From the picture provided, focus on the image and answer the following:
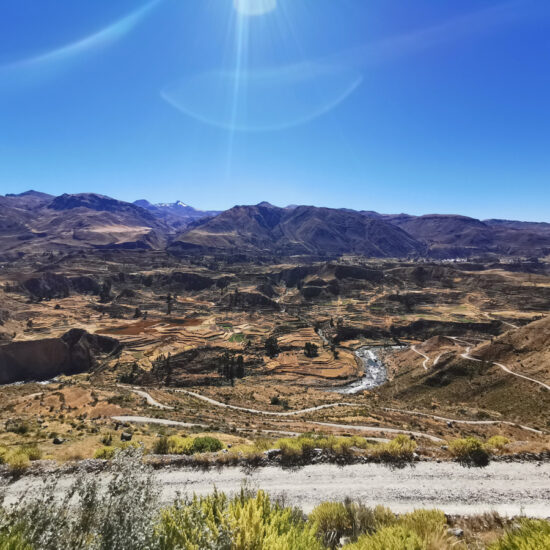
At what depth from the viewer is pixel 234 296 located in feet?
423

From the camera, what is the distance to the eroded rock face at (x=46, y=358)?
2343 inches

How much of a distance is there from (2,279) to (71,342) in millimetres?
102125

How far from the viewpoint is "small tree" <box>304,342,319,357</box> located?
72125mm

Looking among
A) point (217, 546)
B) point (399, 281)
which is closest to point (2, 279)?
point (217, 546)

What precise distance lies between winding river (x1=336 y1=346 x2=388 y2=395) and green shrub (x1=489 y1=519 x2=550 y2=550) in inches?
1922

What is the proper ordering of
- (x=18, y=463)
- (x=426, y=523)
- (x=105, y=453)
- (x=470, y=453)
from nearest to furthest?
(x=426, y=523) < (x=18, y=463) < (x=470, y=453) < (x=105, y=453)

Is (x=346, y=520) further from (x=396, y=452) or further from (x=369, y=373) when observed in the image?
(x=369, y=373)

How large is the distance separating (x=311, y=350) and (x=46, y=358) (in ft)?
197

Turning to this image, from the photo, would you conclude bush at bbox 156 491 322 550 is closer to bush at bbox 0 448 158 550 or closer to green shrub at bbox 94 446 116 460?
bush at bbox 0 448 158 550

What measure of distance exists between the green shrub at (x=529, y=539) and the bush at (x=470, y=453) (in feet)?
19.2

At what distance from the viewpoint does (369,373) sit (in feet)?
212

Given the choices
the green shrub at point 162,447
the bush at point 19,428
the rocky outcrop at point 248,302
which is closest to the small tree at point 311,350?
the rocky outcrop at point 248,302

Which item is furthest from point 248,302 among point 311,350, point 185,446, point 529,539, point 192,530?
point 529,539

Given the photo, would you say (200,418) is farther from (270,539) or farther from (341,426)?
(270,539)
